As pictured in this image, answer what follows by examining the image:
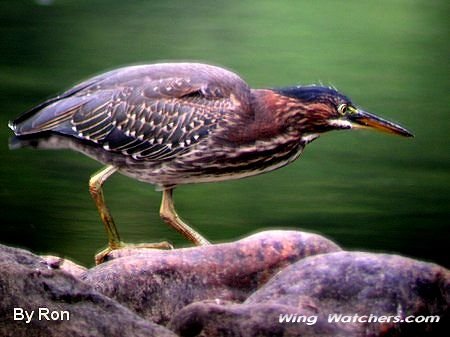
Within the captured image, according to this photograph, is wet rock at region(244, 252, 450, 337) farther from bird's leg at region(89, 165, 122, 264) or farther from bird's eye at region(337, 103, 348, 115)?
bird's leg at region(89, 165, 122, 264)

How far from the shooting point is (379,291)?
3.90 meters

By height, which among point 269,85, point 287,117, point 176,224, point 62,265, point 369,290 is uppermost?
point 287,117

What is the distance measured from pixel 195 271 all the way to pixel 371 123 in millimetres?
1224

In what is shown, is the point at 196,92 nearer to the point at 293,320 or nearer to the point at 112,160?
the point at 112,160

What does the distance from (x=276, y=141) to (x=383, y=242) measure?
256cm

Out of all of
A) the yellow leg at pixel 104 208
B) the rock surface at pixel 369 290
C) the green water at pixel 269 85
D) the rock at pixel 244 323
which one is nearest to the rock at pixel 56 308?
the rock at pixel 244 323

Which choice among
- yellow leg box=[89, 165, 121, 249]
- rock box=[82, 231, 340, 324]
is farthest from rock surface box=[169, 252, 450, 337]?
yellow leg box=[89, 165, 121, 249]

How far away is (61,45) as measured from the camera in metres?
10.4

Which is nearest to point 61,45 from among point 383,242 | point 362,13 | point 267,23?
point 267,23

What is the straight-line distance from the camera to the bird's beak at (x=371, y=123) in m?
5.15

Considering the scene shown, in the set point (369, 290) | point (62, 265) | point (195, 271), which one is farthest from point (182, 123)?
point (369, 290)

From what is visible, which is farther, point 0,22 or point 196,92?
point 0,22

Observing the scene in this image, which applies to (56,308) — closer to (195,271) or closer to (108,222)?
(195,271)

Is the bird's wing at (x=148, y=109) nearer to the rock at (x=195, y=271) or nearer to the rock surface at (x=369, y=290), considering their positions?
the rock at (x=195, y=271)
